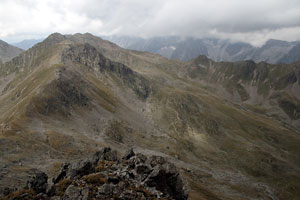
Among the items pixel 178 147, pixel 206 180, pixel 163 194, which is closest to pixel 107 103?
pixel 178 147

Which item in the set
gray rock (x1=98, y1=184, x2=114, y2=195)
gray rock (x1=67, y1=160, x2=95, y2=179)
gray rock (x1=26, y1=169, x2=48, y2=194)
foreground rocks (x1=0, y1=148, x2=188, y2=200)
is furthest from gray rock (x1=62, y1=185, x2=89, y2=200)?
gray rock (x1=67, y1=160, x2=95, y2=179)

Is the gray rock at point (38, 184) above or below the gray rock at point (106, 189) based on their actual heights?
below

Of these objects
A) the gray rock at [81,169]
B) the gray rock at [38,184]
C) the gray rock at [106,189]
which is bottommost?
the gray rock at [38,184]

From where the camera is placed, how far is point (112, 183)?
2939cm

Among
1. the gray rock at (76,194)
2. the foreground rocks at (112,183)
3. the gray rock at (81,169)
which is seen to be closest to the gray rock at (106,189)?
the foreground rocks at (112,183)

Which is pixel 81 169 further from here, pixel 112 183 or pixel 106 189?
pixel 106 189

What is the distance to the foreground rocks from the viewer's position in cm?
2550

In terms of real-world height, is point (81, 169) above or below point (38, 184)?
above

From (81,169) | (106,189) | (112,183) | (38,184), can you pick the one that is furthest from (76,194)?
(38,184)

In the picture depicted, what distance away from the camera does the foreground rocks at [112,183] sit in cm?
2550

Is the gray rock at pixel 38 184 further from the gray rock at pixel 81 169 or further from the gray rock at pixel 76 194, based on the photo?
the gray rock at pixel 76 194

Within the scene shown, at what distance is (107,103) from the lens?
183 m

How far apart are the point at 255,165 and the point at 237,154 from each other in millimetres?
15680

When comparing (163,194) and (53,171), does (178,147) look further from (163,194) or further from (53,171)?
(163,194)
